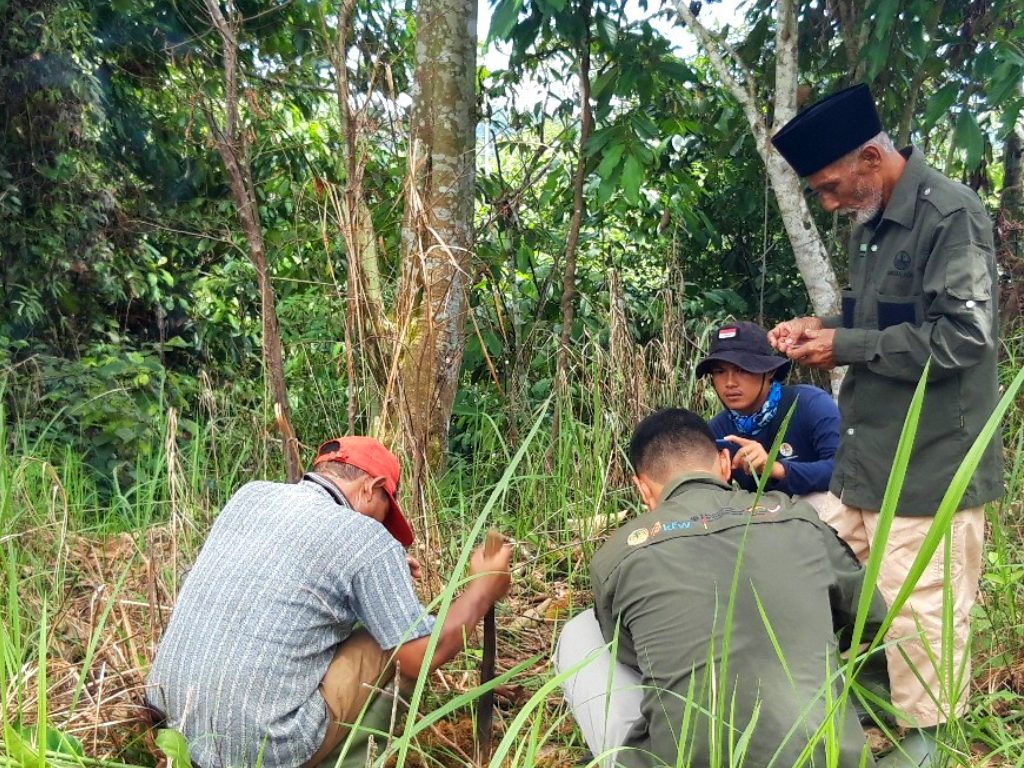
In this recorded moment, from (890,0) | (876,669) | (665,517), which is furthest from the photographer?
(890,0)

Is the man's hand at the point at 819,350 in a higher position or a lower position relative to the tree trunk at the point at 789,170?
lower

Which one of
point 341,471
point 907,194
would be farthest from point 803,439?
point 341,471

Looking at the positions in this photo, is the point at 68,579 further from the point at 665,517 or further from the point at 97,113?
the point at 97,113

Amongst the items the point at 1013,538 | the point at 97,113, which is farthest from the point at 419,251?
the point at 97,113

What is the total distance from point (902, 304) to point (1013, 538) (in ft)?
5.45

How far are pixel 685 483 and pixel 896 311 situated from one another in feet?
2.74

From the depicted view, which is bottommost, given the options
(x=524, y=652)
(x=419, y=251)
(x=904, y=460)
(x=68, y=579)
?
(x=524, y=652)

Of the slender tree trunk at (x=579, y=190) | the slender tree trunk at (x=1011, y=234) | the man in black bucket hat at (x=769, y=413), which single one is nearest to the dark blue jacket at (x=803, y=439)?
the man in black bucket hat at (x=769, y=413)

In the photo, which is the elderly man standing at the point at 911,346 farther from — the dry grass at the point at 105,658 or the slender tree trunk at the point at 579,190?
the dry grass at the point at 105,658

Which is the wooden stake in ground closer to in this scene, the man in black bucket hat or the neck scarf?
the man in black bucket hat

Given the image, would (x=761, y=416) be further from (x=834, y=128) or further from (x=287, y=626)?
(x=287, y=626)

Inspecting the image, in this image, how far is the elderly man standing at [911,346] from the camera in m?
2.47

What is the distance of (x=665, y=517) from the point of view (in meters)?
2.24

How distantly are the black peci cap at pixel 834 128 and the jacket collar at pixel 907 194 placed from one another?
0.14 meters
